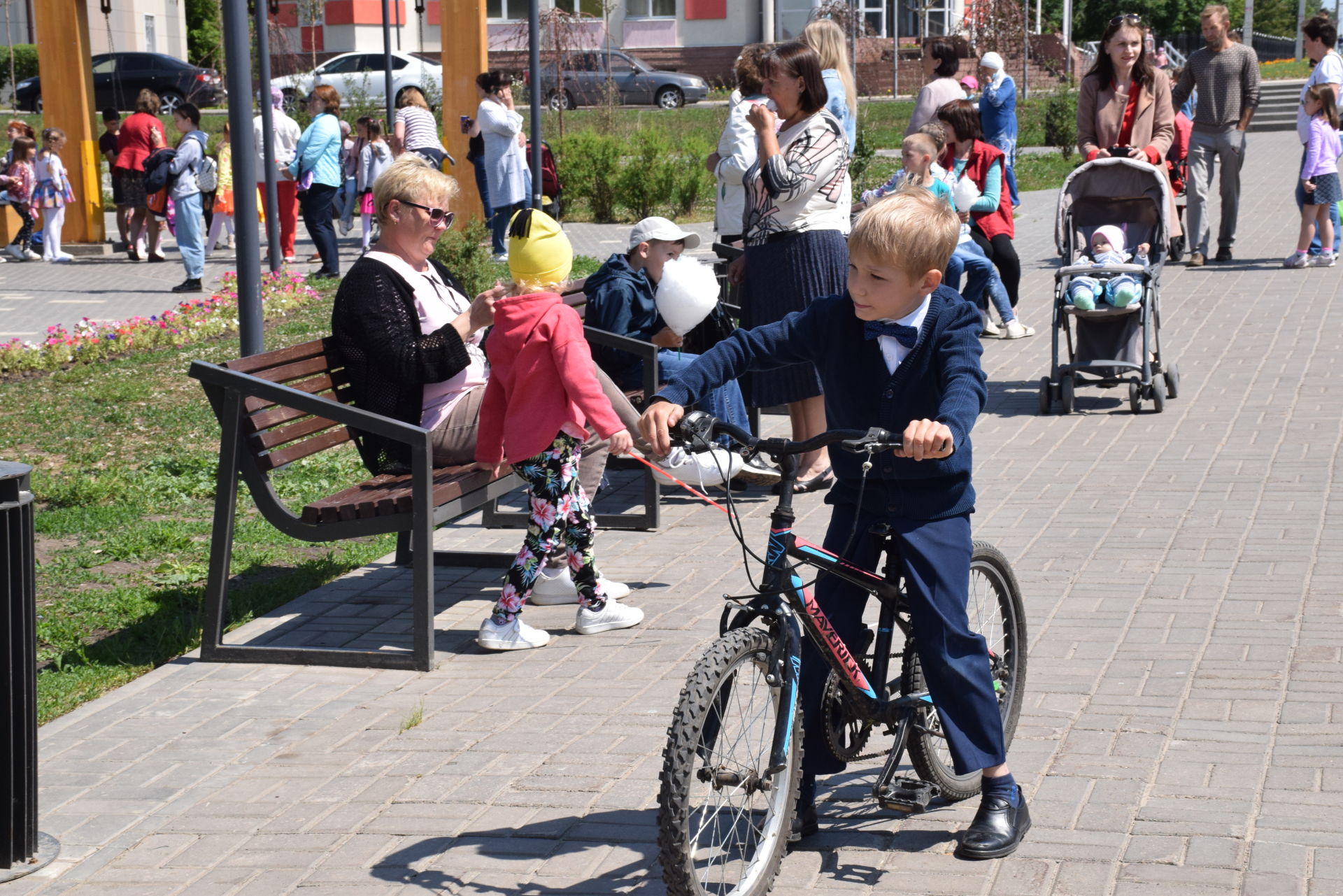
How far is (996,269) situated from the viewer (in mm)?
11898

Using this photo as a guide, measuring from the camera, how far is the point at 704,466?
6.02m

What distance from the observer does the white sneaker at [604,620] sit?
5875 millimetres

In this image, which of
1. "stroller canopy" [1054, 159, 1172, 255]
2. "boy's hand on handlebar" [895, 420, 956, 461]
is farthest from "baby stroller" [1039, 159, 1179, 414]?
"boy's hand on handlebar" [895, 420, 956, 461]

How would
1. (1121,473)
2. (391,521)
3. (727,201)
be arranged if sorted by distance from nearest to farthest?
1. (391,521)
2. (1121,473)
3. (727,201)

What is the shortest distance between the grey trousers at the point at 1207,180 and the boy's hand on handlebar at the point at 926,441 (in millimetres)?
13732

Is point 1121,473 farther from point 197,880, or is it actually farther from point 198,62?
point 198,62

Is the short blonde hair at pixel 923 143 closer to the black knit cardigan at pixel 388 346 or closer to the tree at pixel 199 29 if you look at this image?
the black knit cardigan at pixel 388 346

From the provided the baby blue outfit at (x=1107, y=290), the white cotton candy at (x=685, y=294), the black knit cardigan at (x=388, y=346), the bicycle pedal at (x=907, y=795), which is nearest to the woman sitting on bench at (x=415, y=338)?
the black knit cardigan at (x=388, y=346)

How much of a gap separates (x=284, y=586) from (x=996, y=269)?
694cm

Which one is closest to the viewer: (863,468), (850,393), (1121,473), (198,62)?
(863,468)

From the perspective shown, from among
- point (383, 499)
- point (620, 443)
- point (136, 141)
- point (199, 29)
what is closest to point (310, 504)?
point (383, 499)

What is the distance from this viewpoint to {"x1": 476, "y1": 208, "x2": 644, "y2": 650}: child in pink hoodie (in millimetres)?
5512

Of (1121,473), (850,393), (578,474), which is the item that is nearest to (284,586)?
(578,474)

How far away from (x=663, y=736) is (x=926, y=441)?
190 cm
